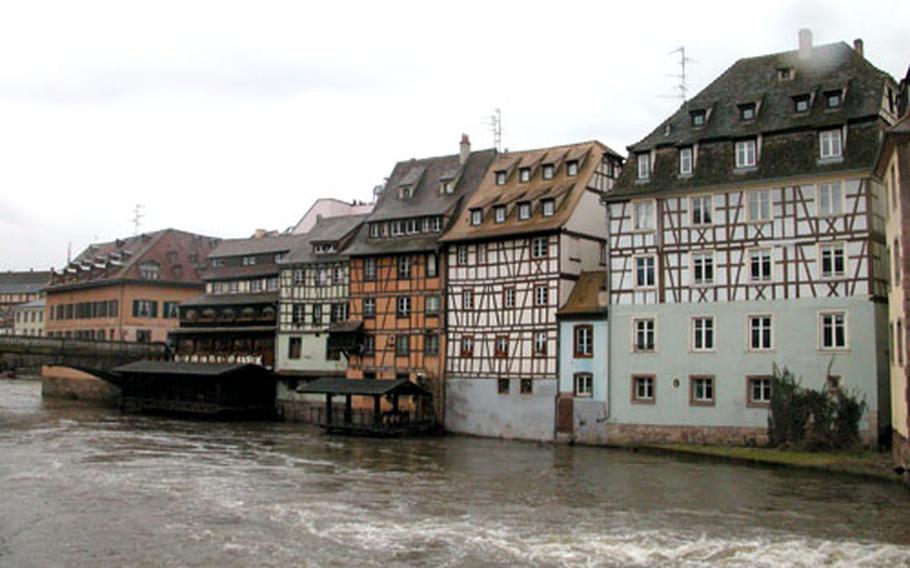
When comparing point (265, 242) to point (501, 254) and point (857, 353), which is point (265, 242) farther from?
point (857, 353)

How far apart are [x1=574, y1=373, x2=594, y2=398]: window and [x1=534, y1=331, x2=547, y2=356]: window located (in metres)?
2.10

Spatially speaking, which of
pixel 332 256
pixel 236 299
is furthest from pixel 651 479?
pixel 236 299

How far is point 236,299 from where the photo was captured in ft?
194

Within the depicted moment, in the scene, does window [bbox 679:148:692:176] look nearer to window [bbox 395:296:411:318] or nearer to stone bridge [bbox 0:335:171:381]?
window [bbox 395:296:411:318]

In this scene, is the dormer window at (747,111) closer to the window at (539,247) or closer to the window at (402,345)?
the window at (539,247)

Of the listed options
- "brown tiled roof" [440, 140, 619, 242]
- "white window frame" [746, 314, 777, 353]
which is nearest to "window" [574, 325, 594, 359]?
"brown tiled roof" [440, 140, 619, 242]

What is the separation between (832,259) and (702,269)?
15.6 ft

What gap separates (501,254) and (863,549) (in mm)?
25545

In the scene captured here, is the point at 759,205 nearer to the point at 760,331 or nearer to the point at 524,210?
the point at 760,331

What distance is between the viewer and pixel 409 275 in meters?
47.2

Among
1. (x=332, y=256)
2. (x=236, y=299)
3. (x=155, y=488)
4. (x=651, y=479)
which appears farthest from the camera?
(x=236, y=299)

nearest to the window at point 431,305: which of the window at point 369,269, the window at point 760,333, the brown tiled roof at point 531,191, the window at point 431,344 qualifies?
the window at point 431,344

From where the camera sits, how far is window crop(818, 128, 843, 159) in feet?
109

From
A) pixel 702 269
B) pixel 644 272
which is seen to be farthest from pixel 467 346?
pixel 702 269
